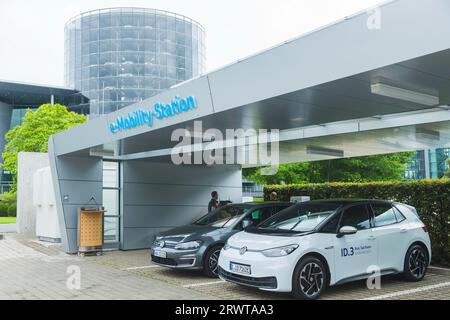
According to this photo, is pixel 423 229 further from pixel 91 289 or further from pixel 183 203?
pixel 183 203

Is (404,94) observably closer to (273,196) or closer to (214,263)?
(214,263)

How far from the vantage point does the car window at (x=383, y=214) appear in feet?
27.6

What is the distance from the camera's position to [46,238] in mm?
17688

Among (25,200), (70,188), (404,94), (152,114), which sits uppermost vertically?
(152,114)

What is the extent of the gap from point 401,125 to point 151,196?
8.53 meters

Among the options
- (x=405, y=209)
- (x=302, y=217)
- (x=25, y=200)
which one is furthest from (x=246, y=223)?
(x=25, y=200)

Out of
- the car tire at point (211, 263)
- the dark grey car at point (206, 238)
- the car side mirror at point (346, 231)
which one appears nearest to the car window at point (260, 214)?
the dark grey car at point (206, 238)

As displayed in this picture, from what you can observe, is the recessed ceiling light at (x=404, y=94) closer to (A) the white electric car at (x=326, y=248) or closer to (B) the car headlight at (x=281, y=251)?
(A) the white electric car at (x=326, y=248)

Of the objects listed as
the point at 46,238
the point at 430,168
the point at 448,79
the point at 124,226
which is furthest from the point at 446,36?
the point at 430,168

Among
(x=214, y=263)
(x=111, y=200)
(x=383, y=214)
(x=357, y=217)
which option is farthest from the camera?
(x=111, y=200)

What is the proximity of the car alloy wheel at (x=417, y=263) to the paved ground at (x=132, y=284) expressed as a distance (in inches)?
6.9

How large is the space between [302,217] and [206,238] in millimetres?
2225

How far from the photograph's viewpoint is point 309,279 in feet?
23.9

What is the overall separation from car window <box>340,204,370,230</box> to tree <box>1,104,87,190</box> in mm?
29821
